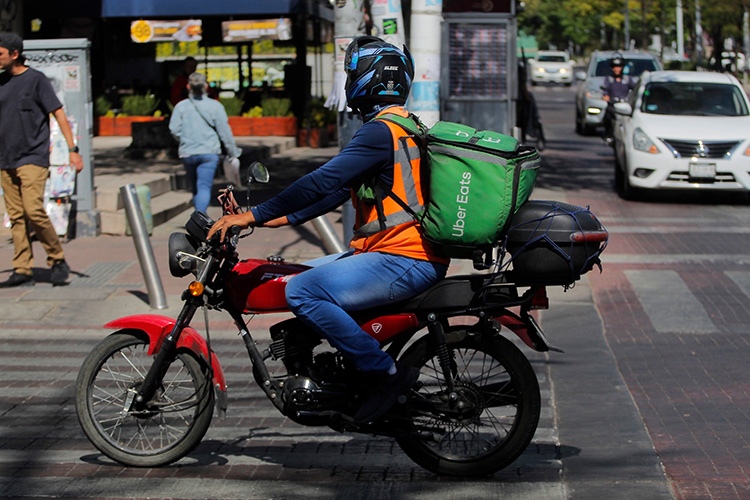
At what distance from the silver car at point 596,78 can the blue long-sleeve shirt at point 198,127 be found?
591 inches

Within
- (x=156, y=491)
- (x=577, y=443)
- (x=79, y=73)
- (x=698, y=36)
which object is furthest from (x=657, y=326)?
(x=698, y=36)

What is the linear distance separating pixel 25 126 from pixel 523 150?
17.6 feet

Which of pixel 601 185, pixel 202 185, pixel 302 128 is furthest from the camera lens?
pixel 302 128

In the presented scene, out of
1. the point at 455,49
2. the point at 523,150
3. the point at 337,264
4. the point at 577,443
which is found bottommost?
the point at 577,443

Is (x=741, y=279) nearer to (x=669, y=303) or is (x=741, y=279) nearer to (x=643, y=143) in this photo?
(x=669, y=303)

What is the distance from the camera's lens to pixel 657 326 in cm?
787

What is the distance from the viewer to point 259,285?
4.55 meters

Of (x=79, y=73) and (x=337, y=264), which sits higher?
(x=79, y=73)

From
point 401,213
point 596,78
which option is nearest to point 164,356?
point 401,213

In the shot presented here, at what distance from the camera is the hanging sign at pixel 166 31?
864 inches

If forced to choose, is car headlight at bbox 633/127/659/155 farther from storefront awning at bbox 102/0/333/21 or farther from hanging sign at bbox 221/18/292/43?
hanging sign at bbox 221/18/292/43

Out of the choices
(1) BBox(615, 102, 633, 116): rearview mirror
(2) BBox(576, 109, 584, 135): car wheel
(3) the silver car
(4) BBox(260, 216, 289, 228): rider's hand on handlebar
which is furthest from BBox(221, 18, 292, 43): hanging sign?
(4) BBox(260, 216, 289, 228): rider's hand on handlebar

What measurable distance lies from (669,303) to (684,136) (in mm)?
5980

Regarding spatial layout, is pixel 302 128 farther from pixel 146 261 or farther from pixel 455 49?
pixel 146 261
